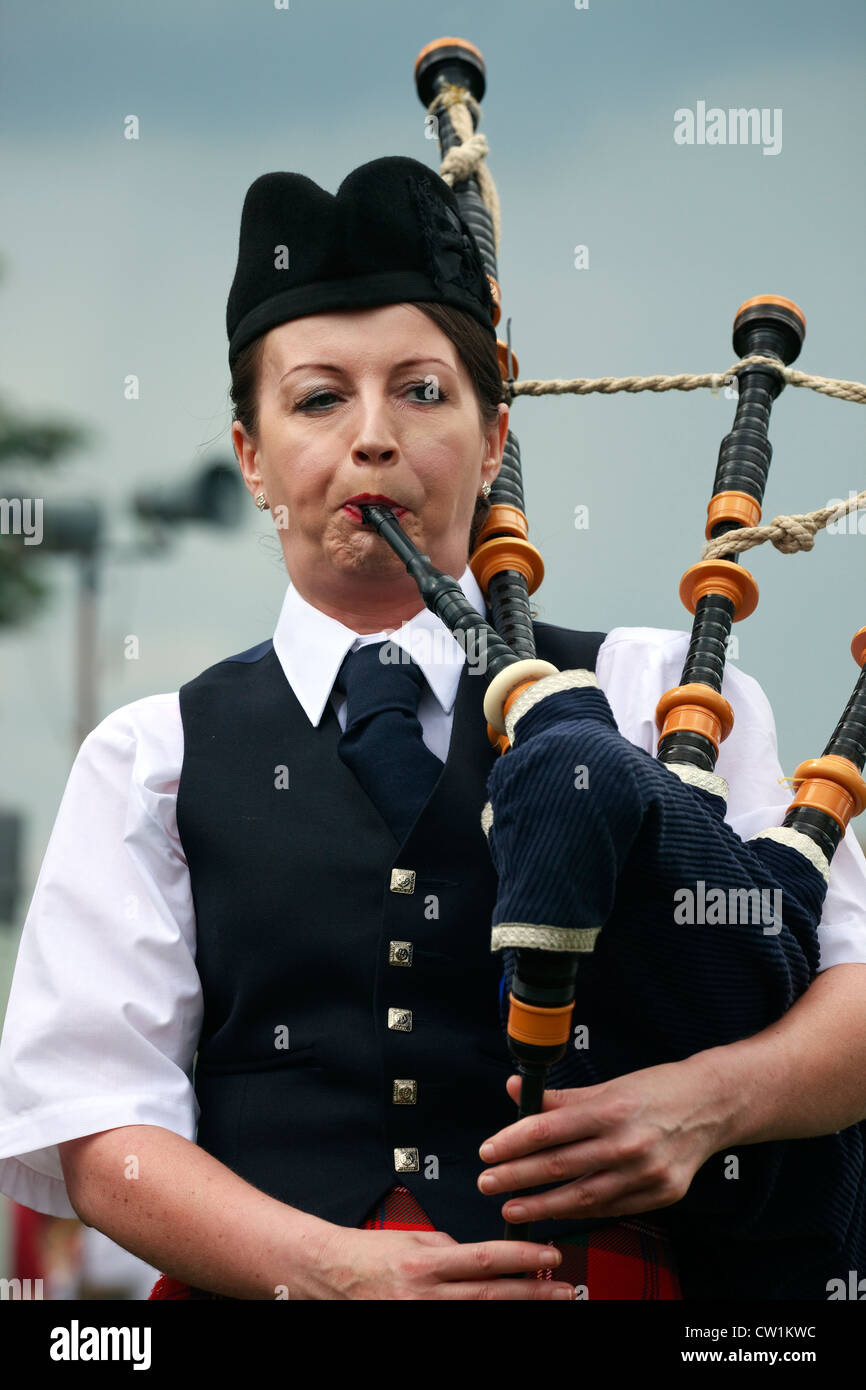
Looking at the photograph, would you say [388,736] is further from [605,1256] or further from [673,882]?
[605,1256]

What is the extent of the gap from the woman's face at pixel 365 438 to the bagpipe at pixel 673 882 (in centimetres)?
6

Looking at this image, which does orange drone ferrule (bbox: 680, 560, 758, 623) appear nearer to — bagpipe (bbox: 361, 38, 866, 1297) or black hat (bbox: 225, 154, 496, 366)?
bagpipe (bbox: 361, 38, 866, 1297)

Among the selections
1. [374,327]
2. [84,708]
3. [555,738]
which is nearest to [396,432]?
[374,327]

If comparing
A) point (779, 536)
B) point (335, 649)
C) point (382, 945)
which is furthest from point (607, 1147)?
point (779, 536)

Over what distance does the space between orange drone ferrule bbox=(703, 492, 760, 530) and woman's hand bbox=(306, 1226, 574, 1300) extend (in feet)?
3.43

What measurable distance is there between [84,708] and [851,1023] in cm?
359

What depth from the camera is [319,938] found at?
188cm

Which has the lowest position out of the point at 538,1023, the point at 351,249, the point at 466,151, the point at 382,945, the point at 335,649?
the point at 538,1023

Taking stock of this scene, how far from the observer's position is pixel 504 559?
2217 millimetres

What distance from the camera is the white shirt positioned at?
1.90 m

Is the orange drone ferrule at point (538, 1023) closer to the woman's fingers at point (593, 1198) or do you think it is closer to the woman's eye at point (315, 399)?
the woman's fingers at point (593, 1198)

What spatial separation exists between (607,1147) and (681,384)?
1.24 meters

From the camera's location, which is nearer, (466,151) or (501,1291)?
(501,1291)

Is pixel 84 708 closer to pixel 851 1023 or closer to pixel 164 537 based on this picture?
pixel 164 537
